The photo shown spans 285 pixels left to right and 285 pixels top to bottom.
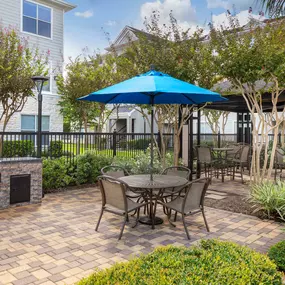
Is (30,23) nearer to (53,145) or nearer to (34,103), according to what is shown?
(34,103)

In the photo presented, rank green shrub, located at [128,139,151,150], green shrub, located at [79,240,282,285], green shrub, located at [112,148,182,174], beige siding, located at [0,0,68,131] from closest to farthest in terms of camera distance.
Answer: green shrub, located at [79,240,282,285] < green shrub, located at [112,148,182,174] < green shrub, located at [128,139,151,150] < beige siding, located at [0,0,68,131]

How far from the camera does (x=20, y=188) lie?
603 cm

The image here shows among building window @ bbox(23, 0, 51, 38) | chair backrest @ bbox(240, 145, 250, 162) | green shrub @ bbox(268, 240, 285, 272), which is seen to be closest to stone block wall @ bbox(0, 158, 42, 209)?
green shrub @ bbox(268, 240, 285, 272)

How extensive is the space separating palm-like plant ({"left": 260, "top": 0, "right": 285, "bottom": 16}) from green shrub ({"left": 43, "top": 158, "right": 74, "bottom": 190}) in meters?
5.78

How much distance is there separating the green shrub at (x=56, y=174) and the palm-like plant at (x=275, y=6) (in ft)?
19.0

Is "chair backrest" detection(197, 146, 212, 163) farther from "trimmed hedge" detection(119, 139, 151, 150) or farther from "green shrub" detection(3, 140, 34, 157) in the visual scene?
"green shrub" detection(3, 140, 34, 157)

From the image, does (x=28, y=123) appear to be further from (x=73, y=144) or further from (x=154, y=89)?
(x=154, y=89)

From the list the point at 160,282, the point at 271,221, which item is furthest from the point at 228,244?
the point at 271,221

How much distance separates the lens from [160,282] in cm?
184

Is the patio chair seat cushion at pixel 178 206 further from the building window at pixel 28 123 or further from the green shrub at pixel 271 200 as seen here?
the building window at pixel 28 123

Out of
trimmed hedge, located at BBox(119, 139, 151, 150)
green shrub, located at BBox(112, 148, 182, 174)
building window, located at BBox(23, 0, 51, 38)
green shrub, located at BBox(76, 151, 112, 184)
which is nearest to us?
green shrub, located at BBox(112, 148, 182, 174)

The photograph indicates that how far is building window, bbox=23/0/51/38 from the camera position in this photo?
44.1 ft

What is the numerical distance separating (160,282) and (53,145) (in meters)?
6.45

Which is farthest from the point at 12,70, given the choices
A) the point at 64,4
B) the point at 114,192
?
the point at 64,4
